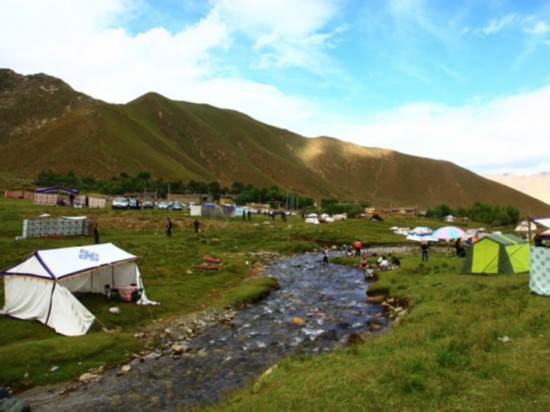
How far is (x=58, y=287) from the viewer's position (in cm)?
Answer: 1970

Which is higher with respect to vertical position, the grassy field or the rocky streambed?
the grassy field

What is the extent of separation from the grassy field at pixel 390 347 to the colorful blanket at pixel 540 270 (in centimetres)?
66

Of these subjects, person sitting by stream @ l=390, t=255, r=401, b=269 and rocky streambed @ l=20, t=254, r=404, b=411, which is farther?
person sitting by stream @ l=390, t=255, r=401, b=269

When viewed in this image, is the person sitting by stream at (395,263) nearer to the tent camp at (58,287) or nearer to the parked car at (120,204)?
the tent camp at (58,287)

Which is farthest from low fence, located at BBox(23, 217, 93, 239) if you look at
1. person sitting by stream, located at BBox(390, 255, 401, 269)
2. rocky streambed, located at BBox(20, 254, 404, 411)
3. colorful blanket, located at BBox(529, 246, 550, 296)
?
colorful blanket, located at BBox(529, 246, 550, 296)

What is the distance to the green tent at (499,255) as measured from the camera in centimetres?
2602

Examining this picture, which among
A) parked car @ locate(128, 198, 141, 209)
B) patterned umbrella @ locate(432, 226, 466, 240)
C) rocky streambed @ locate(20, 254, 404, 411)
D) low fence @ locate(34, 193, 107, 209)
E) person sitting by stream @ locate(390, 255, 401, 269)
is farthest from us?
parked car @ locate(128, 198, 141, 209)

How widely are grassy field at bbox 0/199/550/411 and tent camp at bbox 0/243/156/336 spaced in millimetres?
688

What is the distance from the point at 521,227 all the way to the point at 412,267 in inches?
1453

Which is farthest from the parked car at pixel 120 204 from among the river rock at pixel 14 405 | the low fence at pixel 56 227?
the river rock at pixel 14 405

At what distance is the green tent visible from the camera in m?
26.0

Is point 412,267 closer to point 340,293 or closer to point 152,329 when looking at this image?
point 340,293

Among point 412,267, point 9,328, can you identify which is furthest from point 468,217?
point 9,328

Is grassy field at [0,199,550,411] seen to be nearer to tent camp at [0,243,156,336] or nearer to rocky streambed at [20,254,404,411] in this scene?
tent camp at [0,243,156,336]
